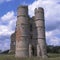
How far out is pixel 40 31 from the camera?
3684cm

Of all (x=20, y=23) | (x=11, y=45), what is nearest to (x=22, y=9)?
(x=20, y=23)

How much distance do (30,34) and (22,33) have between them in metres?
2.93

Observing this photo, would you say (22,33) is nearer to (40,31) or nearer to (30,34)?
(30,34)

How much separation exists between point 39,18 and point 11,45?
11.8 m

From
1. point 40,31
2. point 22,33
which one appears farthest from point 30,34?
point 22,33

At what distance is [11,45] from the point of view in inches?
1804

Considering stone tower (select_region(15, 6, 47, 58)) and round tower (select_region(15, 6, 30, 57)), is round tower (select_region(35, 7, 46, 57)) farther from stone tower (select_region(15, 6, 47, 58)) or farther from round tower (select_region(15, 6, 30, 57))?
round tower (select_region(15, 6, 30, 57))

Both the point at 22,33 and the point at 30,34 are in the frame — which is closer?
the point at 22,33

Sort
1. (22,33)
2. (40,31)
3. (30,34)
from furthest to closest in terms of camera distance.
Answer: (30,34), (40,31), (22,33)

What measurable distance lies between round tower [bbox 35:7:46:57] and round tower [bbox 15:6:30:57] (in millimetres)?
2217

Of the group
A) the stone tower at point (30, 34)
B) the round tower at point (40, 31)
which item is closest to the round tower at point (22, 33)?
the stone tower at point (30, 34)

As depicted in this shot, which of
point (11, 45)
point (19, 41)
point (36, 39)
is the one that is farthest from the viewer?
point (11, 45)

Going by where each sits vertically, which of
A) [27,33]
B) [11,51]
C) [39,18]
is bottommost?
[11,51]

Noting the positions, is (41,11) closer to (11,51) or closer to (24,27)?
(24,27)
